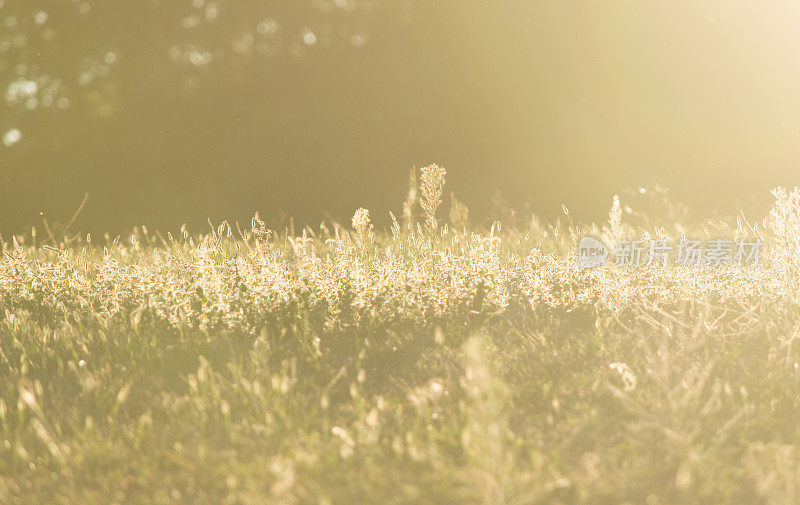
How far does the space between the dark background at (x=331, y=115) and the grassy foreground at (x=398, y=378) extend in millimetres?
3745

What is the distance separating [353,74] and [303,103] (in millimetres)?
702

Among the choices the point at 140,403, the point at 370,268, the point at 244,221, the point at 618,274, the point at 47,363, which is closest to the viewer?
the point at 140,403

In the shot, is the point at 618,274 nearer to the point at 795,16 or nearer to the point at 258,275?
the point at 258,275

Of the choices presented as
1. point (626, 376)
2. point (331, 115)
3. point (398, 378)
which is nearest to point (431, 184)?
point (398, 378)

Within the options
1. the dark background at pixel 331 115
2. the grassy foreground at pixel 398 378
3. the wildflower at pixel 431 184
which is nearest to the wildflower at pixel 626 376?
the grassy foreground at pixel 398 378

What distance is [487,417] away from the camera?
256 centimetres

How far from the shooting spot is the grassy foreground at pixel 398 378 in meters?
2.36

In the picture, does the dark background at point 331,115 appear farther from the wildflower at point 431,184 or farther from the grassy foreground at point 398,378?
the grassy foreground at point 398,378

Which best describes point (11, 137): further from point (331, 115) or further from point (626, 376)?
point (626, 376)

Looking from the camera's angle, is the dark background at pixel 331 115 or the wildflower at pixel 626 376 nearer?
the wildflower at pixel 626 376

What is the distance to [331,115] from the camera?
854cm

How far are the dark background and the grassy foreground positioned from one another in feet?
12.3

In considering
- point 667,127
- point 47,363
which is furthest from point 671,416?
point 667,127

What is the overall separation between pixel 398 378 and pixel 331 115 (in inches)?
231
